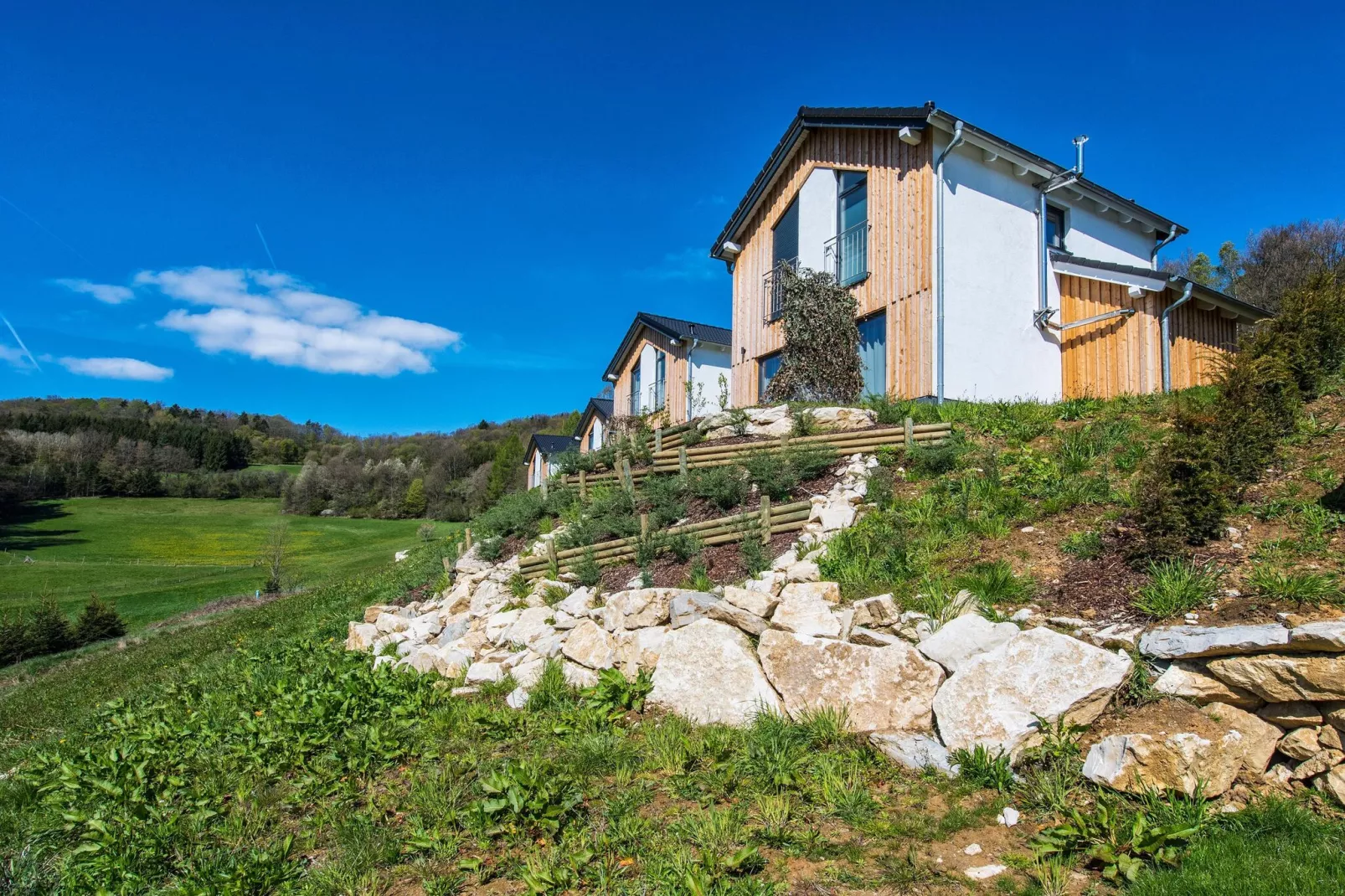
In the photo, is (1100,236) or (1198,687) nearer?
(1198,687)

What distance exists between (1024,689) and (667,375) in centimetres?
2087

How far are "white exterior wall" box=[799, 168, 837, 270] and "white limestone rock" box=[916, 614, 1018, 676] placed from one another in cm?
1232

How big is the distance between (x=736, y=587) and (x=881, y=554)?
1.42 m

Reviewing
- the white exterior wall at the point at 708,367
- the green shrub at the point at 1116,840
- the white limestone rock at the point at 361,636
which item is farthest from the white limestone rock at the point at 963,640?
the white exterior wall at the point at 708,367

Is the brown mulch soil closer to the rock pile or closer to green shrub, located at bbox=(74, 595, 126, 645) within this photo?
the rock pile

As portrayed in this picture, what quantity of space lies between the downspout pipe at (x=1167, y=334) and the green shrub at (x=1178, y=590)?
10.4 metres

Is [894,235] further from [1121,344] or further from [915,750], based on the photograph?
[915,750]

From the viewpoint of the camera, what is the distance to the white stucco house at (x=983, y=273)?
45.7 ft

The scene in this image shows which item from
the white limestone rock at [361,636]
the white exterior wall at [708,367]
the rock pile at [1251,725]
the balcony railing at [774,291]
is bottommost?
the white limestone rock at [361,636]

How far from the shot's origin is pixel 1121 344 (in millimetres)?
14602

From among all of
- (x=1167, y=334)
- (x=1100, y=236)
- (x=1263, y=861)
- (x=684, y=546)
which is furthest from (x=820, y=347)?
(x=1263, y=861)

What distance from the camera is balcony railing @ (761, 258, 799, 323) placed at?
17.1 m

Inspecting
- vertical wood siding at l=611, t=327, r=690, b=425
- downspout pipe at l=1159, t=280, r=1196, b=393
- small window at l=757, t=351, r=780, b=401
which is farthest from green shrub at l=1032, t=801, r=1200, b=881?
vertical wood siding at l=611, t=327, r=690, b=425

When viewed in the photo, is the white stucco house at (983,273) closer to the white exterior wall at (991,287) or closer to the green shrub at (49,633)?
the white exterior wall at (991,287)
